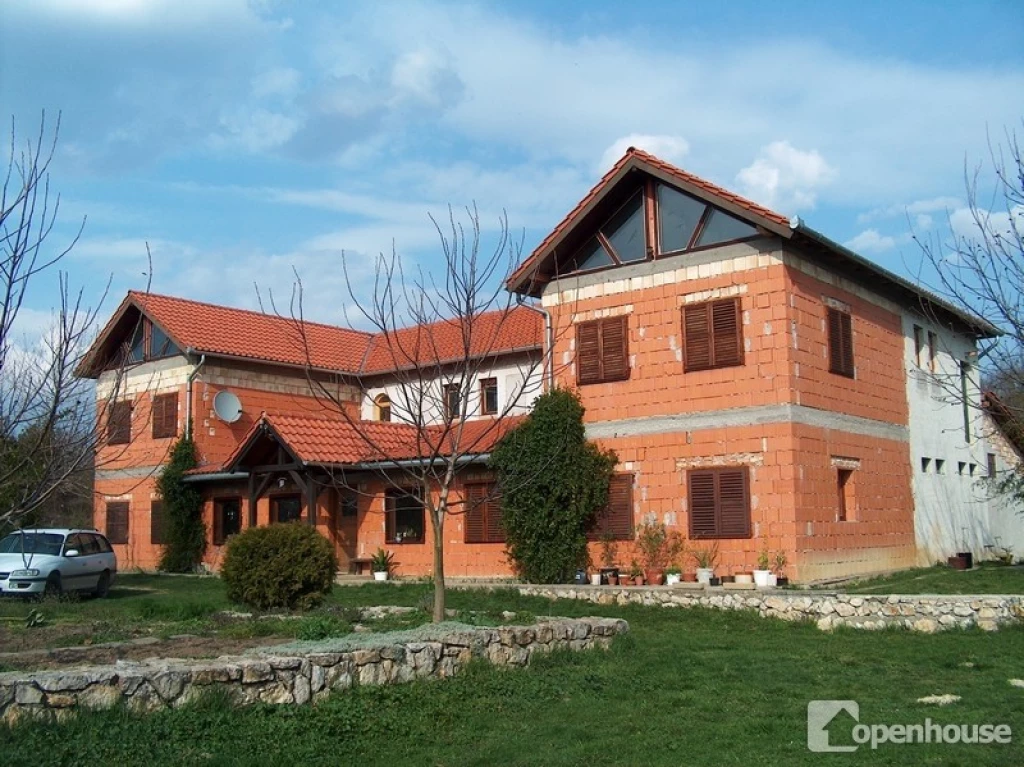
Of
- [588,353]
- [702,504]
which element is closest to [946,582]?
[702,504]

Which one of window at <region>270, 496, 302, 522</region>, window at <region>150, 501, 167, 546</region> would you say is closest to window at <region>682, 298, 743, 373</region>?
window at <region>270, 496, 302, 522</region>

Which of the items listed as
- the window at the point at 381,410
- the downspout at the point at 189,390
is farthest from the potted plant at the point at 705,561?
the downspout at the point at 189,390

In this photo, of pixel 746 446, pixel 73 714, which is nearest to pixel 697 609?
pixel 746 446

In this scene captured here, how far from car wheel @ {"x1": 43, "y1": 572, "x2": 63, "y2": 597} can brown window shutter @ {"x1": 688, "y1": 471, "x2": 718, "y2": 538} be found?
512 inches

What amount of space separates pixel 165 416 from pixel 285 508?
17.1 ft

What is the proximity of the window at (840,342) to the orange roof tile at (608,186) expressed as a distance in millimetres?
3012

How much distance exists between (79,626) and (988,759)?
36.8 ft

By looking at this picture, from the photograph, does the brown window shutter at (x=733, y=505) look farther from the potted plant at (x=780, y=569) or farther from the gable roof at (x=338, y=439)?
the gable roof at (x=338, y=439)

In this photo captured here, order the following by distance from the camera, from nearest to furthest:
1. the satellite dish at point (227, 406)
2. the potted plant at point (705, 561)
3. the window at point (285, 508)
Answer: the potted plant at point (705, 561), the window at point (285, 508), the satellite dish at point (227, 406)

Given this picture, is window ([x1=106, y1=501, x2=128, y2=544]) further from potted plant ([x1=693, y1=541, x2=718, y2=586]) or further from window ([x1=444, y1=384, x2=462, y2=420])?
window ([x1=444, y1=384, x2=462, y2=420])

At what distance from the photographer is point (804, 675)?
1091 centimetres

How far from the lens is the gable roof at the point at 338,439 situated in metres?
23.9

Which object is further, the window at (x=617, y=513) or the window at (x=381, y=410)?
the window at (x=381, y=410)

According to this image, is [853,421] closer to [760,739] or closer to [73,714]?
[760,739]
